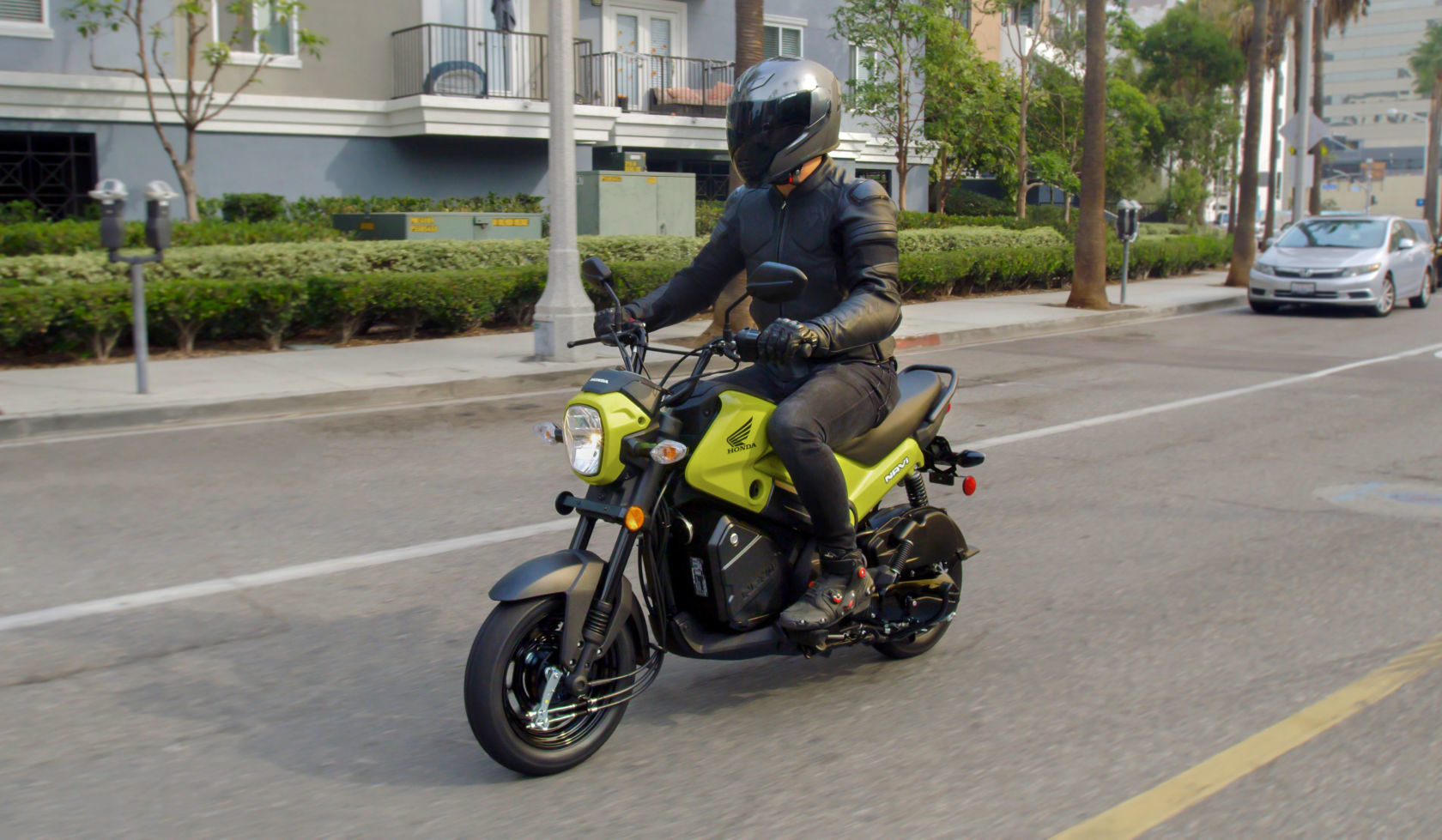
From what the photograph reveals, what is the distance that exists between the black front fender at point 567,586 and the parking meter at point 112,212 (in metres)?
8.41

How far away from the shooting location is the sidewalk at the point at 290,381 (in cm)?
1006

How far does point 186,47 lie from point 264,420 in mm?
11973

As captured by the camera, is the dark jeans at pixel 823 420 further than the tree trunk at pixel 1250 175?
No

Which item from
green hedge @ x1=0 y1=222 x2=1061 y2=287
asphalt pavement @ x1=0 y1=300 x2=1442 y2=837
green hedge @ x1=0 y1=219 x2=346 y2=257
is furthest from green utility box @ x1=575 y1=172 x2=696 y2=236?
asphalt pavement @ x1=0 y1=300 x2=1442 y2=837

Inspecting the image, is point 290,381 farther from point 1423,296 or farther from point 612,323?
point 1423,296

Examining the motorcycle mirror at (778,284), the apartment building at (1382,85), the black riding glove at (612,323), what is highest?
the apartment building at (1382,85)

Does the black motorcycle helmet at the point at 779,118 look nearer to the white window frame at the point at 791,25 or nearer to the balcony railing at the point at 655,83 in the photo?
the balcony railing at the point at 655,83

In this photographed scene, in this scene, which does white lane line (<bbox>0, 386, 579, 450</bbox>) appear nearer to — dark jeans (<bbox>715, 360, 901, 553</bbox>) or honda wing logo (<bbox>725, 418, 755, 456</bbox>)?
dark jeans (<bbox>715, 360, 901, 553</bbox>)

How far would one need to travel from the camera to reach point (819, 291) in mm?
4375

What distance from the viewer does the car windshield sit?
2088 centimetres

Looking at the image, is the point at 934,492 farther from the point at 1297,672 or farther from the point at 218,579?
the point at 218,579

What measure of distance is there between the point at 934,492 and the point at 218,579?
162 inches

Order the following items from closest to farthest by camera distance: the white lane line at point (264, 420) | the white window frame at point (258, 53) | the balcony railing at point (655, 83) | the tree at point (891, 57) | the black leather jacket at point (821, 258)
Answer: the black leather jacket at point (821, 258)
the white lane line at point (264, 420)
the white window frame at point (258, 53)
the balcony railing at point (655, 83)
the tree at point (891, 57)

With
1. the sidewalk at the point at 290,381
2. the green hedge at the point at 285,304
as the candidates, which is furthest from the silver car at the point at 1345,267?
the green hedge at the point at 285,304
